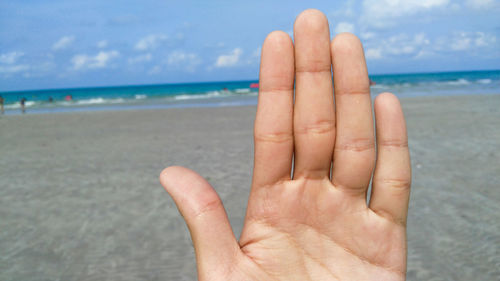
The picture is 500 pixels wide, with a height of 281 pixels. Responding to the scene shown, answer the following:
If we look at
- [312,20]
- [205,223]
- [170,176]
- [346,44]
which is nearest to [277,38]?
[312,20]

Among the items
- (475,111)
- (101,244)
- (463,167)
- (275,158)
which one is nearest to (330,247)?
(275,158)

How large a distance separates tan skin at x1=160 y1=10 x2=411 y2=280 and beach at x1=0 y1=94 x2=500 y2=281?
6.75 feet

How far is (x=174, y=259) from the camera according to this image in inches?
154

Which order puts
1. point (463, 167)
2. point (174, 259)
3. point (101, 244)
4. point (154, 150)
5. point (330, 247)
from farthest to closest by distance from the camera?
point (154, 150) < point (463, 167) < point (101, 244) < point (174, 259) < point (330, 247)

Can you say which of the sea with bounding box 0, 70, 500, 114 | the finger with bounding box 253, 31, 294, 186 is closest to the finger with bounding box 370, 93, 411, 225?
the finger with bounding box 253, 31, 294, 186

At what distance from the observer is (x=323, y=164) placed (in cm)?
188

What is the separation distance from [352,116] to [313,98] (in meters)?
0.22

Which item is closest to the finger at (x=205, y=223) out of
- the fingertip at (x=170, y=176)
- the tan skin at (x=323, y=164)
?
the fingertip at (x=170, y=176)

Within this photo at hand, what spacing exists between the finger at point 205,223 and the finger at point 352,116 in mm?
648

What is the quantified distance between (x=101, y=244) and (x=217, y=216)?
311 cm

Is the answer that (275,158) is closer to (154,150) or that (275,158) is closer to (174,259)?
(174,259)

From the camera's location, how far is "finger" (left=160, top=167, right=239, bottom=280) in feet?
5.49

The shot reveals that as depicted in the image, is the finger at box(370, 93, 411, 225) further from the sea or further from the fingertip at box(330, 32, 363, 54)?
the sea

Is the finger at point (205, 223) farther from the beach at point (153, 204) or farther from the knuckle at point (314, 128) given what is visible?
the beach at point (153, 204)
